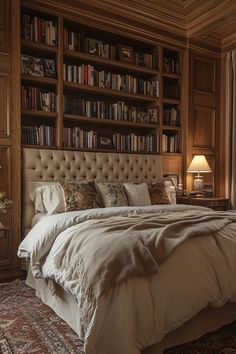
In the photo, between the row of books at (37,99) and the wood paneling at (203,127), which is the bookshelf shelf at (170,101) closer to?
the wood paneling at (203,127)

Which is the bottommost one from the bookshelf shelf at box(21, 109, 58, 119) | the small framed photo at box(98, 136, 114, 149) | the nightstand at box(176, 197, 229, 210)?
the nightstand at box(176, 197, 229, 210)

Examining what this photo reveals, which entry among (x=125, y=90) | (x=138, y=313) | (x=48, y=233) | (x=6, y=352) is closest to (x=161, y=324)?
(x=138, y=313)

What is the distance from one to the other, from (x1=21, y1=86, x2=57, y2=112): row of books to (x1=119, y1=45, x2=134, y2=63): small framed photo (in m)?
1.15

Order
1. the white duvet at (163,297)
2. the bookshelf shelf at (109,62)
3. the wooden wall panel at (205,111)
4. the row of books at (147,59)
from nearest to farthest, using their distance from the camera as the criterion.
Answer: the white duvet at (163,297) < the bookshelf shelf at (109,62) < the row of books at (147,59) < the wooden wall panel at (205,111)

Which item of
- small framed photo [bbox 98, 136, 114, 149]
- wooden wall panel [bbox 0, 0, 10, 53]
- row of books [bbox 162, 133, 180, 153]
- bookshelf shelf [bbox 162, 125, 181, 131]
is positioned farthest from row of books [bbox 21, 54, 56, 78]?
row of books [bbox 162, 133, 180, 153]

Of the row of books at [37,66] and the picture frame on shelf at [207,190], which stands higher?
the row of books at [37,66]

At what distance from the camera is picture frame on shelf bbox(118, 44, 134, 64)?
434 cm

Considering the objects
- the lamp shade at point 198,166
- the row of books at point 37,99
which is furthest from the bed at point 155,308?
the lamp shade at point 198,166

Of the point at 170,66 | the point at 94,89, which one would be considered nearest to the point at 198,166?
the point at 170,66

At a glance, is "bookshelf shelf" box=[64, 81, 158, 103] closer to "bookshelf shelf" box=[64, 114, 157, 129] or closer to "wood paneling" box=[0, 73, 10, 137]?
"bookshelf shelf" box=[64, 114, 157, 129]

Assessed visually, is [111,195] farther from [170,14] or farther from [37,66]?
[170,14]

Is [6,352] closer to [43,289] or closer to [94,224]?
[43,289]

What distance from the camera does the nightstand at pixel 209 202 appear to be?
14.4 feet

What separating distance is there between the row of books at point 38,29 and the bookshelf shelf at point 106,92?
A: 512 millimetres
